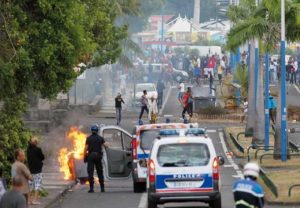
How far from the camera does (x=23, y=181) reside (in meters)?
22.1

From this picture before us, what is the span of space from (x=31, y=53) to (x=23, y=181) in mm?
5589

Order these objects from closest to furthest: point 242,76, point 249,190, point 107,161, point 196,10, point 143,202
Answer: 1. point 249,190
2. point 143,202
3. point 107,161
4. point 242,76
5. point 196,10

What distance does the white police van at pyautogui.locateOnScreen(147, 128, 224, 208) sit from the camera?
79.9 feet

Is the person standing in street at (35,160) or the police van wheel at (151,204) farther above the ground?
the person standing in street at (35,160)

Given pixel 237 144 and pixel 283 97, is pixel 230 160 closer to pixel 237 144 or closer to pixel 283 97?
pixel 237 144

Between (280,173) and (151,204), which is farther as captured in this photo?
(280,173)

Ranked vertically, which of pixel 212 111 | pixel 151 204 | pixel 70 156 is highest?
pixel 212 111

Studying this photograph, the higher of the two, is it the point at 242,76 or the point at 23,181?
the point at 242,76

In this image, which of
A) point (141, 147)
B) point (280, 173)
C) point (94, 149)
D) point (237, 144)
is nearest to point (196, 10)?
point (237, 144)

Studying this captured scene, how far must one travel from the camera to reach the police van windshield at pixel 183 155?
80.2ft

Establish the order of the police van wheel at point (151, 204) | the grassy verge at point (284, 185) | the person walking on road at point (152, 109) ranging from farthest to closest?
the person walking on road at point (152, 109), the grassy verge at point (284, 185), the police van wheel at point (151, 204)

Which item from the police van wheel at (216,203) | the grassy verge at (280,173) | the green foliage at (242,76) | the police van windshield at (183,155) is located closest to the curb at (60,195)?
the police van windshield at (183,155)

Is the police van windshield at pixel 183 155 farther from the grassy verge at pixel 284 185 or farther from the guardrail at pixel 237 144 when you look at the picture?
the guardrail at pixel 237 144

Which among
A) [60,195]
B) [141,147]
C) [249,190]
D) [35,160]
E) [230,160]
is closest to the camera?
[249,190]
